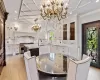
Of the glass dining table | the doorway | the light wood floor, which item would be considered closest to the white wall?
the doorway

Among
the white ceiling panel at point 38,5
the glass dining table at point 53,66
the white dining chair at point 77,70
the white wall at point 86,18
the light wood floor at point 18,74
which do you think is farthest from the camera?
the white wall at point 86,18

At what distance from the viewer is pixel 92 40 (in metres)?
5.55

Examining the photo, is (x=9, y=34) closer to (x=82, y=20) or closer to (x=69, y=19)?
(x=69, y=19)

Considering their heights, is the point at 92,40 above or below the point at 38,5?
below

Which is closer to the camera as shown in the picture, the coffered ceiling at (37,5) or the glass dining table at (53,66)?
the glass dining table at (53,66)

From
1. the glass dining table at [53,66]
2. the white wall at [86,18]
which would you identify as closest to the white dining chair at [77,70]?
the glass dining table at [53,66]

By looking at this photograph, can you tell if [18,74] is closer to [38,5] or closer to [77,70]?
[38,5]

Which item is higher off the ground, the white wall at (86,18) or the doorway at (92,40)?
the white wall at (86,18)

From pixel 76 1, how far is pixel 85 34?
2.39 metres

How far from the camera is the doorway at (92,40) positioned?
5215 mm

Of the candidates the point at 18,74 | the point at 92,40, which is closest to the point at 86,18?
the point at 92,40

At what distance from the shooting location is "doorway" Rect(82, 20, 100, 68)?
205 inches

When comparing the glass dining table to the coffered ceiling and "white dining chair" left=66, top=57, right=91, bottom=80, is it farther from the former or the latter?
the coffered ceiling

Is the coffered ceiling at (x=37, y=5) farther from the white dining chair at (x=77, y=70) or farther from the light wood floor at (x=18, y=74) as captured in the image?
the white dining chair at (x=77, y=70)
